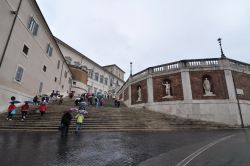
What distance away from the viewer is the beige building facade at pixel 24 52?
537 inches

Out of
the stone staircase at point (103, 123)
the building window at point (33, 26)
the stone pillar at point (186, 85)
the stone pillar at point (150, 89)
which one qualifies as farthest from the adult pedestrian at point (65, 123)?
the stone pillar at point (186, 85)

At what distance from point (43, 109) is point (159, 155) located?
36.8ft

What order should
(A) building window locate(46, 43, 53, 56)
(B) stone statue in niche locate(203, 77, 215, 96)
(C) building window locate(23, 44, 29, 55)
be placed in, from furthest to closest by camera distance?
(A) building window locate(46, 43, 53, 56) < (B) stone statue in niche locate(203, 77, 215, 96) < (C) building window locate(23, 44, 29, 55)

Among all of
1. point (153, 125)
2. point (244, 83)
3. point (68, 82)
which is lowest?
point (153, 125)

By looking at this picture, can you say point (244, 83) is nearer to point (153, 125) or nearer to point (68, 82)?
point (153, 125)

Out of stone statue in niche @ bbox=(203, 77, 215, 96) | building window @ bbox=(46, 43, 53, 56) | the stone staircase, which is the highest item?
building window @ bbox=(46, 43, 53, 56)

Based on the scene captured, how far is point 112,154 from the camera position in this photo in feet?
17.9

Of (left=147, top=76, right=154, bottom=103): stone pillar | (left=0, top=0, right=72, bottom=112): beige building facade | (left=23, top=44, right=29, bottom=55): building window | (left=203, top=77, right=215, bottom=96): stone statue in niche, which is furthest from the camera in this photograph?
(left=147, top=76, right=154, bottom=103): stone pillar

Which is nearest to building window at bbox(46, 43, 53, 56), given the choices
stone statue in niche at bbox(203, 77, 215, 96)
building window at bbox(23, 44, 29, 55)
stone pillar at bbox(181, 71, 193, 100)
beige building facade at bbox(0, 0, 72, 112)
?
beige building facade at bbox(0, 0, 72, 112)

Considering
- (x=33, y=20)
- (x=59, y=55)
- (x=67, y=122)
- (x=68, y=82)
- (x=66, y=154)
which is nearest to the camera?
(x=66, y=154)

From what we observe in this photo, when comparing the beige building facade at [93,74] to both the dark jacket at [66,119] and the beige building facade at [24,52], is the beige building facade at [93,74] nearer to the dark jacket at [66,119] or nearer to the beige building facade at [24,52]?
the beige building facade at [24,52]

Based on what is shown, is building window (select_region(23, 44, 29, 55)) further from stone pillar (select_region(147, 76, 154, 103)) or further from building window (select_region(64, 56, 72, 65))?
building window (select_region(64, 56, 72, 65))

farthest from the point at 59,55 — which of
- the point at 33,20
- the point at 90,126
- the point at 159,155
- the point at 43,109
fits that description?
the point at 159,155

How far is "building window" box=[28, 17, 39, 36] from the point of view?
17211 millimetres
